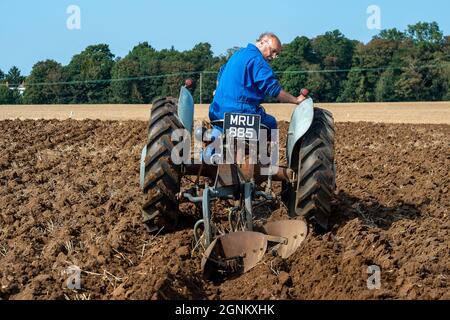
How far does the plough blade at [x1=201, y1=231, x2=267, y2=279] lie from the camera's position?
17.7 ft

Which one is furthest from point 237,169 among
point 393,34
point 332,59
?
point 393,34

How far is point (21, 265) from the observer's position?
5465mm

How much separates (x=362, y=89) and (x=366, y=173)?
2600 centimetres

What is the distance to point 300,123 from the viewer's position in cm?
630

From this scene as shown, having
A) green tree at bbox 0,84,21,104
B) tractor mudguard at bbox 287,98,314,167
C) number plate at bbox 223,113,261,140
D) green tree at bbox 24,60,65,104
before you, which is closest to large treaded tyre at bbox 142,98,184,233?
number plate at bbox 223,113,261,140

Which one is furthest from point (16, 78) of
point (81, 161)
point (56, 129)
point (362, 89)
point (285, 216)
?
point (285, 216)

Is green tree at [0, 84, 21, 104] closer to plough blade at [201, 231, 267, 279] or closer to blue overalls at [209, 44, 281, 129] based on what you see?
blue overalls at [209, 44, 281, 129]

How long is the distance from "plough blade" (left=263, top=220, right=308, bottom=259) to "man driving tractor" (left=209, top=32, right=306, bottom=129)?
1.05 m

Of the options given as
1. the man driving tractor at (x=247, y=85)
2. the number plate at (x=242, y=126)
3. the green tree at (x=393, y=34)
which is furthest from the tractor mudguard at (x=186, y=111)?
the green tree at (x=393, y=34)

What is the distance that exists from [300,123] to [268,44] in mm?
761

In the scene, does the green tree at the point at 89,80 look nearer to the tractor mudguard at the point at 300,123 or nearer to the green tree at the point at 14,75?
the green tree at the point at 14,75

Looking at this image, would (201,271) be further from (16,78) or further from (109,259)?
(16,78)

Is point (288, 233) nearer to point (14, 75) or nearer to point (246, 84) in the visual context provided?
point (246, 84)

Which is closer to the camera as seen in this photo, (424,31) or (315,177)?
(315,177)
